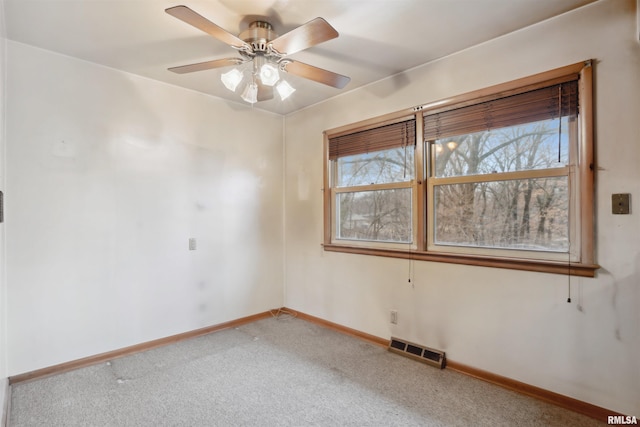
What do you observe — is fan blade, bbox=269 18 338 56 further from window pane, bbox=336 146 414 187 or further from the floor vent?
the floor vent

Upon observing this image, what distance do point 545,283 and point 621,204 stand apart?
646 mm

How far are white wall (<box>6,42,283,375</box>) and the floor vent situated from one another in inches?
67.8

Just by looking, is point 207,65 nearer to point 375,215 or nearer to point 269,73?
point 269,73

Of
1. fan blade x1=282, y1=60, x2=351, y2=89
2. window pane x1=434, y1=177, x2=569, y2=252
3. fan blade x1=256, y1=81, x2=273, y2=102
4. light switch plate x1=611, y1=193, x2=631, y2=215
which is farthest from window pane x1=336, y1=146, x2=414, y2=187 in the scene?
light switch plate x1=611, y1=193, x2=631, y2=215

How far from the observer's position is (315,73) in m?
2.17

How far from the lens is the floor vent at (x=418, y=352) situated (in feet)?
8.41

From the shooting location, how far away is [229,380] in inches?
93.4

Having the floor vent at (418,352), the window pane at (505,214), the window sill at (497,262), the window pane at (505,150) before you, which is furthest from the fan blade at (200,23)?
the floor vent at (418,352)

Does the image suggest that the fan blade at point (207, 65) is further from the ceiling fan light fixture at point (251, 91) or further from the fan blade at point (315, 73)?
the fan blade at point (315, 73)

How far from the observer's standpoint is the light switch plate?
5.98 ft

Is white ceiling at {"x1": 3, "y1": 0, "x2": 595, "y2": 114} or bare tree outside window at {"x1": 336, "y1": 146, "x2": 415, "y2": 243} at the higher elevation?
white ceiling at {"x1": 3, "y1": 0, "x2": 595, "y2": 114}

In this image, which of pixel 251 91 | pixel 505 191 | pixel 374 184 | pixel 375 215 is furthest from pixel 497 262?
pixel 251 91

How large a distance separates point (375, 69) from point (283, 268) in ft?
8.42

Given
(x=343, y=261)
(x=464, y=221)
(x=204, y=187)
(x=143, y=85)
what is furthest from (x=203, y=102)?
(x=464, y=221)
